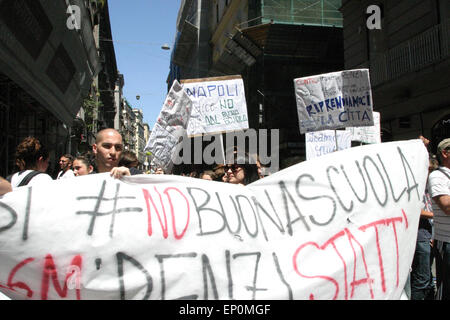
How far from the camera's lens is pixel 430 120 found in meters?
11.0

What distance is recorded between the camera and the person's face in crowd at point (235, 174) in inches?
153

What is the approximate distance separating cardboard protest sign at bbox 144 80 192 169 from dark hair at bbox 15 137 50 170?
249 centimetres

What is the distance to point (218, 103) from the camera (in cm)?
672

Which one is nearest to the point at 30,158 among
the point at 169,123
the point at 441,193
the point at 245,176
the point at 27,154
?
the point at 27,154

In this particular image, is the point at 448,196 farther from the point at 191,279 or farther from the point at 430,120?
the point at 430,120

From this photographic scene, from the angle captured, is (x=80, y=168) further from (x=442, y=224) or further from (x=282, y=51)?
(x=282, y=51)

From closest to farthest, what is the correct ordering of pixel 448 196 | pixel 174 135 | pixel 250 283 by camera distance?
1. pixel 250 283
2. pixel 448 196
3. pixel 174 135

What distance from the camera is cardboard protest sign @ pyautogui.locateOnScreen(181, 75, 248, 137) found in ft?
21.8

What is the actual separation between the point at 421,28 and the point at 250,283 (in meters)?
11.7

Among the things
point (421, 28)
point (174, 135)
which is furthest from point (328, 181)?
point (421, 28)

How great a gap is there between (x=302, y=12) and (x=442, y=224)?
19639mm

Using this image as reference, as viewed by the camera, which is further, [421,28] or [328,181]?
[421,28]

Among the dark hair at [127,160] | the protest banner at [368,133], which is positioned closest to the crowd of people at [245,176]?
the dark hair at [127,160]

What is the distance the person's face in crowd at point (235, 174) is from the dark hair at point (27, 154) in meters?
1.78
